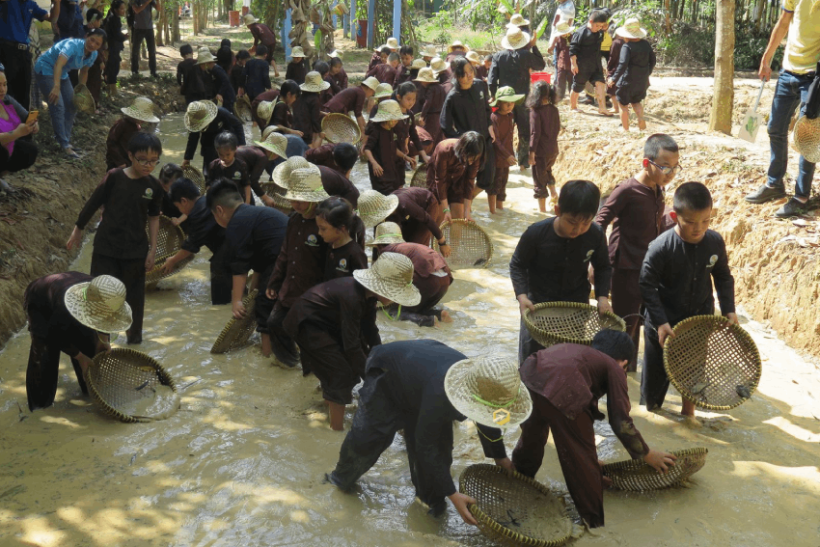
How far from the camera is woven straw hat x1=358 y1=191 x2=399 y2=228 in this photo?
644cm

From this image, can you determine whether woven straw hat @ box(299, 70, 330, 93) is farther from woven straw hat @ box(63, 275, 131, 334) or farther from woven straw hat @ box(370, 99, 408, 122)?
woven straw hat @ box(63, 275, 131, 334)

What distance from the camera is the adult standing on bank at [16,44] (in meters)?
8.22

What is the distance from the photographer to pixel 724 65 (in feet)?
32.1

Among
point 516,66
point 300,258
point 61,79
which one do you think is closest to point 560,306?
point 300,258

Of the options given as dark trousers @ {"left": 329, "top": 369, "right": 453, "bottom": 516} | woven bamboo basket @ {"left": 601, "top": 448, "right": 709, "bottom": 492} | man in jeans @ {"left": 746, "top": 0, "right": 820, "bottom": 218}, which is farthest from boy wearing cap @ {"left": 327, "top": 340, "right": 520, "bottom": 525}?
man in jeans @ {"left": 746, "top": 0, "right": 820, "bottom": 218}

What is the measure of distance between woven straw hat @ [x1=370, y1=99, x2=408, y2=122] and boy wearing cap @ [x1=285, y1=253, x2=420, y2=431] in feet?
13.4

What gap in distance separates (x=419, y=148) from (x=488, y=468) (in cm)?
627

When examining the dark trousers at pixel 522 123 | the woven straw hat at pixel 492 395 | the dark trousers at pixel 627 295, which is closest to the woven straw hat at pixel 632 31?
the dark trousers at pixel 522 123

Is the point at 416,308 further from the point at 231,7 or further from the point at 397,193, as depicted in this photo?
the point at 231,7

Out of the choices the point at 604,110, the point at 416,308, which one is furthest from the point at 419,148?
the point at 604,110

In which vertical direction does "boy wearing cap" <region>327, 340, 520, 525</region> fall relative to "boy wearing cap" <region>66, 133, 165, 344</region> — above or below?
below

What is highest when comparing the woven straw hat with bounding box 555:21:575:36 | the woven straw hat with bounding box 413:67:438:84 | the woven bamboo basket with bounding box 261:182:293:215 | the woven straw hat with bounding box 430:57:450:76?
the woven straw hat with bounding box 555:21:575:36

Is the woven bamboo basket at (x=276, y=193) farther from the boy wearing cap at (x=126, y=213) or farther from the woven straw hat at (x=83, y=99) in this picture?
the woven straw hat at (x=83, y=99)

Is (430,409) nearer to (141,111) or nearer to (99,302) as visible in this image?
(99,302)
